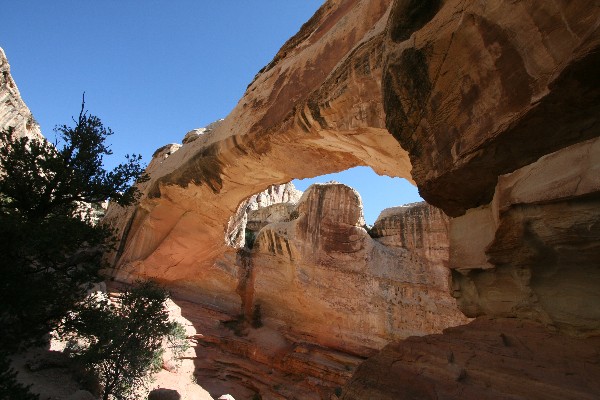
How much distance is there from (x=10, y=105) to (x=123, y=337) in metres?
7.73

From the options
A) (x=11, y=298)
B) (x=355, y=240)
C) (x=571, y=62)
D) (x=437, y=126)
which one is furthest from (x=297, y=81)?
(x=355, y=240)

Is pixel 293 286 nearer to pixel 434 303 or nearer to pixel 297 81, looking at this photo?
pixel 434 303

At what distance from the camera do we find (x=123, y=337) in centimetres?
1004

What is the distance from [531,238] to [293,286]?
1491 cm

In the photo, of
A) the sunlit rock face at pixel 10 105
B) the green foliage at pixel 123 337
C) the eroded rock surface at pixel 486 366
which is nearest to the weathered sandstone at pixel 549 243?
the eroded rock surface at pixel 486 366

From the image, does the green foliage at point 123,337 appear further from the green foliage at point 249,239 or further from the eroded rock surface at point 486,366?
the green foliage at point 249,239

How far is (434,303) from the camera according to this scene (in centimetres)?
1576

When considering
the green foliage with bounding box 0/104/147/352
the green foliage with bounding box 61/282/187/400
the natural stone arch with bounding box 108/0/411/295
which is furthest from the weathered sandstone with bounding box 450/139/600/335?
the green foliage with bounding box 61/282/187/400

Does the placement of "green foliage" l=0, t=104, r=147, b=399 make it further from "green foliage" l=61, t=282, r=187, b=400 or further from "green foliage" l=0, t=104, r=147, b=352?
"green foliage" l=61, t=282, r=187, b=400

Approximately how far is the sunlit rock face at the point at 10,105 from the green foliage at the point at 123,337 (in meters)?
5.86

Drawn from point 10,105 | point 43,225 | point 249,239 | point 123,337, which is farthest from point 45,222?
point 249,239

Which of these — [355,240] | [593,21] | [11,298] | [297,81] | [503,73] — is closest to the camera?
[593,21]

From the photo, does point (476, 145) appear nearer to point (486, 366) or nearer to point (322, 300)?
point (486, 366)

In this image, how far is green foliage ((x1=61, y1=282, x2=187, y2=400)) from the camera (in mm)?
8323
